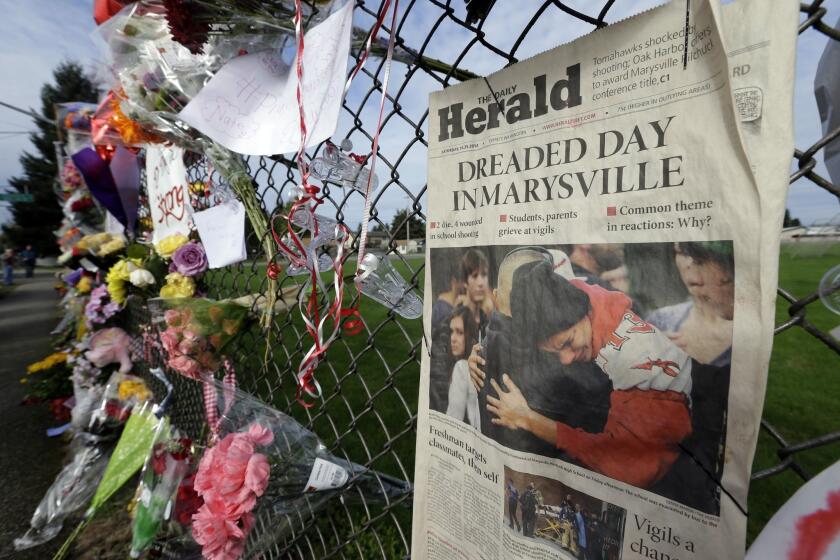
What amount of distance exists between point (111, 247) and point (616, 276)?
3.65 metres

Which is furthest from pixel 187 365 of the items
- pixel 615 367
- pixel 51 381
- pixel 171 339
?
pixel 51 381

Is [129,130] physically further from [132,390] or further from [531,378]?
[531,378]

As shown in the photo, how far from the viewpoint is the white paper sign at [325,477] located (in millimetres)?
1140

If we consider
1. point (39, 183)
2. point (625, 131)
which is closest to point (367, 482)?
point (625, 131)

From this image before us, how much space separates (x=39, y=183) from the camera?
30281mm

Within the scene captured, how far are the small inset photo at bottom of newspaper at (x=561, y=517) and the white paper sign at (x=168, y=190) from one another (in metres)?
1.76

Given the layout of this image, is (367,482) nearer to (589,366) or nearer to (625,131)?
(589,366)

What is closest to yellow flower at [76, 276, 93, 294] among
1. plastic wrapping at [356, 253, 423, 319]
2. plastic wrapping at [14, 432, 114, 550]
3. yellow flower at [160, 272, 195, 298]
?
plastic wrapping at [14, 432, 114, 550]

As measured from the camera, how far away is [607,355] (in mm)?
492

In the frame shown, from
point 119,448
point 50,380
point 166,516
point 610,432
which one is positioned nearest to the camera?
point 610,432

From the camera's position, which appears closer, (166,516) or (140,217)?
(166,516)

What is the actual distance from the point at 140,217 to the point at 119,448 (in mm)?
2377

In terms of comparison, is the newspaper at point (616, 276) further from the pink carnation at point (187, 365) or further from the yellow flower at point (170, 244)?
the yellow flower at point (170, 244)

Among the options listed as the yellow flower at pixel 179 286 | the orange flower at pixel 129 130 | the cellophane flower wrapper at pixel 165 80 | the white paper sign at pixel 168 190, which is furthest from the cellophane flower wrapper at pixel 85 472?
the cellophane flower wrapper at pixel 165 80
